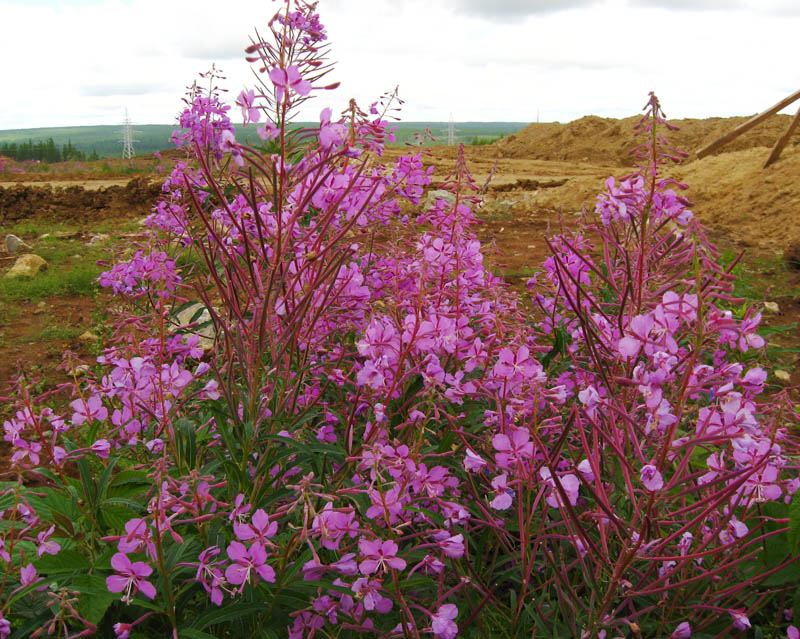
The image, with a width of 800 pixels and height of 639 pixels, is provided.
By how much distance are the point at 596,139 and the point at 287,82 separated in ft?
72.4

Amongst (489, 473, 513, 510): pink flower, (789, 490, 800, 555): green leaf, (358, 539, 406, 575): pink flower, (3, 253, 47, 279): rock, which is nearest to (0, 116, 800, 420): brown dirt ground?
(3, 253, 47, 279): rock

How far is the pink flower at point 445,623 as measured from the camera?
1.16 metres

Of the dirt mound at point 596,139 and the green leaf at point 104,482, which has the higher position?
the dirt mound at point 596,139

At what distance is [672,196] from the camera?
1509 mm

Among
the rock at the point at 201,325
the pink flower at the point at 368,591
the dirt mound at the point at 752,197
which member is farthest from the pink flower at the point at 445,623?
the dirt mound at the point at 752,197

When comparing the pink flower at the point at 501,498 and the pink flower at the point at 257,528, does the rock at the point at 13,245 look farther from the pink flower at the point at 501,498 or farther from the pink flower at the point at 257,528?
the pink flower at the point at 501,498

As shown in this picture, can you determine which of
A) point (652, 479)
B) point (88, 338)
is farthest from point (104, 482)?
point (88, 338)

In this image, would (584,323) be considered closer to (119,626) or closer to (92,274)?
(119,626)

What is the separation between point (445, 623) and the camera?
1.16 m

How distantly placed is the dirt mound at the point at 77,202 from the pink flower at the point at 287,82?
11.5 m

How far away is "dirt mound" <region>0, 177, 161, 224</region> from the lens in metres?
11.7

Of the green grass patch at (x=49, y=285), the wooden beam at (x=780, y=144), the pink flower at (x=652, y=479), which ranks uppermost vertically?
the wooden beam at (x=780, y=144)

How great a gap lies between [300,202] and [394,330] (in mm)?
392

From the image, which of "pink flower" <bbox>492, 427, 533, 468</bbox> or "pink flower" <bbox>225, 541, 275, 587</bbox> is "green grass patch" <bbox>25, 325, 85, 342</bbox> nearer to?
"pink flower" <bbox>225, 541, 275, 587</bbox>
